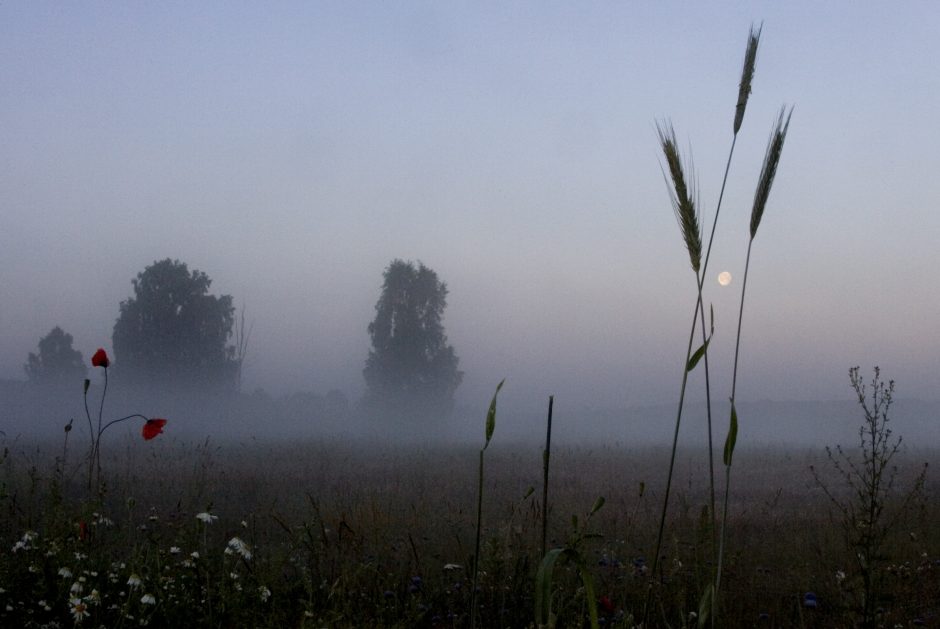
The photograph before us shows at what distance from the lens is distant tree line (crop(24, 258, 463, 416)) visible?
43125 mm

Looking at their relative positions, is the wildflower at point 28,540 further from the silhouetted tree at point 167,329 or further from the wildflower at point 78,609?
the silhouetted tree at point 167,329

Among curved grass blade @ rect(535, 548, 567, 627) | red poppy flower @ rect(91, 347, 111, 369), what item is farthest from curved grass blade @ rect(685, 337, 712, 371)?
red poppy flower @ rect(91, 347, 111, 369)

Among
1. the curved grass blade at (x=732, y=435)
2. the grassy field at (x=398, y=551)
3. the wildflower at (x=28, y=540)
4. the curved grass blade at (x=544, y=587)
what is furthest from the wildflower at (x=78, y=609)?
the curved grass blade at (x=732, y=435)

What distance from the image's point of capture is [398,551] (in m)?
7.02

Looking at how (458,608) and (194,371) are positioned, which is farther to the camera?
(194,371)

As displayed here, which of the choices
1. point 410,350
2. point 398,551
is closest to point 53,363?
point 410,350

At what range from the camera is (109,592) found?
437cm

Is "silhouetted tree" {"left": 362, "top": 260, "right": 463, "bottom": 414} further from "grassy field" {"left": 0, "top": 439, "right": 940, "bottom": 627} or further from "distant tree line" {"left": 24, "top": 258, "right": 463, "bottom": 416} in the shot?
"grassy field" {"left": 0, "top": 439, "right": 940, "bottom": 627}

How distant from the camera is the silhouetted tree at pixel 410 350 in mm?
45188

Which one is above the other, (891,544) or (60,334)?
(60,334)

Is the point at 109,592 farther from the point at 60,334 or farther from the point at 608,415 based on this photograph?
the point at 608,415

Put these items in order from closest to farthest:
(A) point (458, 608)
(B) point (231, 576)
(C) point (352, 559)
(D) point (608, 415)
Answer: (B) point (231, 576)
(A) point (458, 608)
(C) point (352, 559)
(D) point (608, 415)

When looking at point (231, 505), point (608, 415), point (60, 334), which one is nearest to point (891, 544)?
point (231, 505)

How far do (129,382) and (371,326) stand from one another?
15194mm
